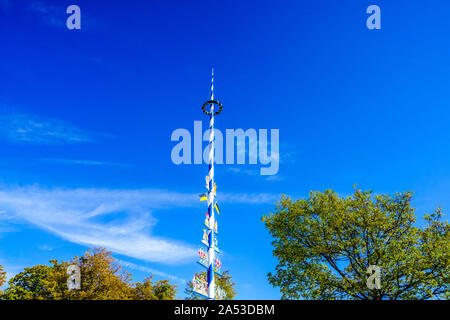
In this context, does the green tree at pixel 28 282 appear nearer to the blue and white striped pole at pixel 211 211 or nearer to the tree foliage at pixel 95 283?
the tree foliage at pixel 95 283

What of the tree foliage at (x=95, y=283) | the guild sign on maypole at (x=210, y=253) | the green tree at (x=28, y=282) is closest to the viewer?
the guild sign on maypole at (x=210, y=253)

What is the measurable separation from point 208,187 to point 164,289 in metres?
42.8

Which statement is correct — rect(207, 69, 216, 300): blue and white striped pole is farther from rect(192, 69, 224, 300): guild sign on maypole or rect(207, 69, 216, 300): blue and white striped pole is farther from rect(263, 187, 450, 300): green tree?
rect(263, 187, 450, 300): green tree

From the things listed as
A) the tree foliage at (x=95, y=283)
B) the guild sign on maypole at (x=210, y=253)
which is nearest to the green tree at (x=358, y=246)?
the guild sign on maypole at (x=210, y=253)

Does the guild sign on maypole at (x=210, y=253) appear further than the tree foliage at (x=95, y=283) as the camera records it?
No

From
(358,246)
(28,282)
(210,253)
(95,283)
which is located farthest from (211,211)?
(28,282)

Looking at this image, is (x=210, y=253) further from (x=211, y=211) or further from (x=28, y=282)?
(x=28, y=282)

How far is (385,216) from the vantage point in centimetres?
2573

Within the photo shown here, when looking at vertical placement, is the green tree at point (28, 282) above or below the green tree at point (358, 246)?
below

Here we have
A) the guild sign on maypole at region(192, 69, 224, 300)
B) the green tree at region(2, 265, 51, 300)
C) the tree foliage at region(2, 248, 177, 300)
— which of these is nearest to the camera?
the guild sign on maypole at region(192, 69, 224, 300)

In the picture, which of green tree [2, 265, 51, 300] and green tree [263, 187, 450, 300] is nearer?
green tree [263, 187, 450, 300]

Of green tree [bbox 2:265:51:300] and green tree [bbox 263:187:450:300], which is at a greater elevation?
green tree [bbox 263:187:450:300]

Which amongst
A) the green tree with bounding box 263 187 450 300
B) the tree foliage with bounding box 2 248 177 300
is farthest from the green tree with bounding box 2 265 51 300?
the green tree with bounding box 263 187 450 300
